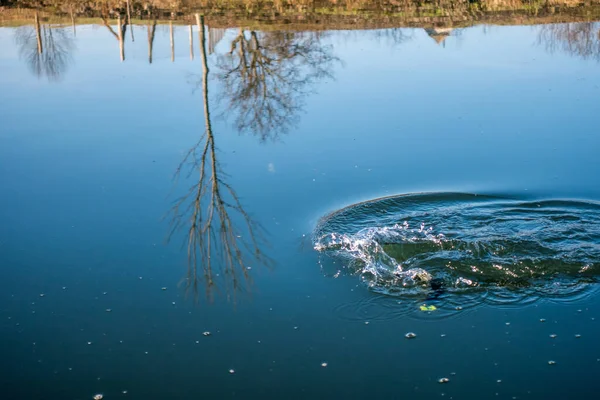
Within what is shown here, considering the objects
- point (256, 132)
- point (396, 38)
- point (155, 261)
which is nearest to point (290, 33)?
point (396, 38)

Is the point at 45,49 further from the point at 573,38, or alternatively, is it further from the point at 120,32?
the point at 573,38

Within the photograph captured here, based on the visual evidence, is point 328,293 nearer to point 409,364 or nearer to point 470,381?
point 409,364

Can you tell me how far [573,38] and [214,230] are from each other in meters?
13.5

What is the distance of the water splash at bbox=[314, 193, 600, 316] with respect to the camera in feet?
26.2

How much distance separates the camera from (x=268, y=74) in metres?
16.9

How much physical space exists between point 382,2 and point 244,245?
58.6 feet

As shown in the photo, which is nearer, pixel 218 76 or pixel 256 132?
pixel 256 132

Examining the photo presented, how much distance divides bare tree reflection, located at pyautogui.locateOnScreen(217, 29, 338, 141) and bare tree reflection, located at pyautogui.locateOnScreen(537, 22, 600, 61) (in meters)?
5.45

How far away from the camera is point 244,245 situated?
29.6 feet

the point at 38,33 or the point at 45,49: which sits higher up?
the point at 38,33

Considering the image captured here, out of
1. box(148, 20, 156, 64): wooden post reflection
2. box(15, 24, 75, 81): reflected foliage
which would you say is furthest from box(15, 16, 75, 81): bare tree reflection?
box(148, 20, 156, 64): wooden post reflection

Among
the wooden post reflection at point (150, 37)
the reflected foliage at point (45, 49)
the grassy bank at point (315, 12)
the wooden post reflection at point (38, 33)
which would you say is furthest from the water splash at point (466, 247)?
the wooden post reflection at point (38, 33)

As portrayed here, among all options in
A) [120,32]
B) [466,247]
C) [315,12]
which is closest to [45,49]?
[120,32]

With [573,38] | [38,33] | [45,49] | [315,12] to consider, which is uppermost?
[315,12]
